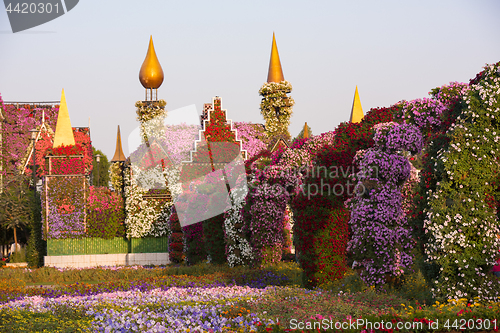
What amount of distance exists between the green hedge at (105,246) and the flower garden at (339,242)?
646 centimetres

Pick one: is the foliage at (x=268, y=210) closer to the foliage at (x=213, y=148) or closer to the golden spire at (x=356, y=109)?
the foliage at (x=213, y=148)

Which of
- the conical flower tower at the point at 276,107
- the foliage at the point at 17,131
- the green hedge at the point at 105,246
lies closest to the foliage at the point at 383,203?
the conical flower tower at the point at 276,107

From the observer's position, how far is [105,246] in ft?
112

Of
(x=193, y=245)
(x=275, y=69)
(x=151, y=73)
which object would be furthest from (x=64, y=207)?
(x=275, y=69)

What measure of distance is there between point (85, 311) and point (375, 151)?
27.2ft

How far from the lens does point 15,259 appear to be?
33938 millimetres

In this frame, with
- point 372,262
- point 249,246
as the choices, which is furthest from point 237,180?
point 372,262

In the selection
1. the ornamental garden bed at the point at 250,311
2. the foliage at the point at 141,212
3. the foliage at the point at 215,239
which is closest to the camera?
the ornamental garden bed at the point at 250,311

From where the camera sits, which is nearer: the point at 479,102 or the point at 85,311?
the point at 479,102

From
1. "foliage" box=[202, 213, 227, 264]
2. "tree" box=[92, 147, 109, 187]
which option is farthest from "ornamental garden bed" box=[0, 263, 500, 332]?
"tree" box=[92, 147, 109, 187]

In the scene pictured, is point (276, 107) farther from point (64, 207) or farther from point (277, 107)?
point (64, 207)

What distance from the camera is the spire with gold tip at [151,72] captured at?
4469cm

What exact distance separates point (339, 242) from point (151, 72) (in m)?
32.7

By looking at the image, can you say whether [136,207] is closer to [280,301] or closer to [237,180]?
[237,180]
